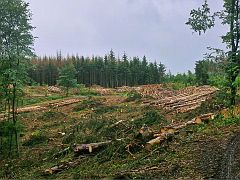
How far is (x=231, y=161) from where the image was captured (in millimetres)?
10773

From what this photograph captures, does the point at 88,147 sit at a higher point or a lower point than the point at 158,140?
lower

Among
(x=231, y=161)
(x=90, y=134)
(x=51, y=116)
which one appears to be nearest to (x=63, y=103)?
(x=51, y=116)

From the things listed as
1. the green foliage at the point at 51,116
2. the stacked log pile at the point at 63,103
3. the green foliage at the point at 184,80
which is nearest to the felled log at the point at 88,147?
the green foliage at the point at 51,116

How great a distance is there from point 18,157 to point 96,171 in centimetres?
701

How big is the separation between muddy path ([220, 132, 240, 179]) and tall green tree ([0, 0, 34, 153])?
10073mm

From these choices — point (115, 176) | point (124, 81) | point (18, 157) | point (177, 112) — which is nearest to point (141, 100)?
point (177, 112)

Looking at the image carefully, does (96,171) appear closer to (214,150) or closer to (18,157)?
(214,150)

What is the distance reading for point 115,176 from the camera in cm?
1109

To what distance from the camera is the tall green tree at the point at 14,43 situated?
58.7ft

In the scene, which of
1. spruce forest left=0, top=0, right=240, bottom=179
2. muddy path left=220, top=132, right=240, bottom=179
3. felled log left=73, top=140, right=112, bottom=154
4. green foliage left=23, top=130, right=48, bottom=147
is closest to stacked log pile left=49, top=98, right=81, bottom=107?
spruce forest left=0, top=0, right=240, bottom=179

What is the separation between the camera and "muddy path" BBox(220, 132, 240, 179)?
9688 mm

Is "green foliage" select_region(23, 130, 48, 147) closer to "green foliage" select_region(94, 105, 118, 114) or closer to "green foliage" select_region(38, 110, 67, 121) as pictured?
"green foliage" select_region(38, 110, 67, 121)

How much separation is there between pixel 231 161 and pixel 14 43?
1194 cm

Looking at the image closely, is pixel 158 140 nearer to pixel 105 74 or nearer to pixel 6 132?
pixel 6 132
